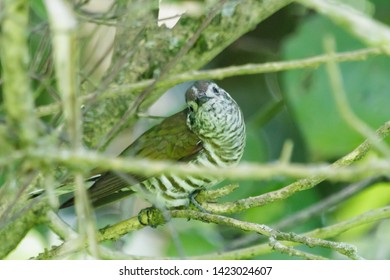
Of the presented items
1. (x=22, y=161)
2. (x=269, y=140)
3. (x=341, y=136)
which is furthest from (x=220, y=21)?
(x=22, y=161)

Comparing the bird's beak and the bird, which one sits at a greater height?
the bird's beak

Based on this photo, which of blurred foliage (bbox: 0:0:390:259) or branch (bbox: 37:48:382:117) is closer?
branch (bbox: 37:48:382:117)

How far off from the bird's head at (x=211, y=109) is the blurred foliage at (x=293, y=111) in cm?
19

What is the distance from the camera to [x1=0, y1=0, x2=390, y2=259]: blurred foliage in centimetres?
314

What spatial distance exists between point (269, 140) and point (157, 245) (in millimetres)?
884

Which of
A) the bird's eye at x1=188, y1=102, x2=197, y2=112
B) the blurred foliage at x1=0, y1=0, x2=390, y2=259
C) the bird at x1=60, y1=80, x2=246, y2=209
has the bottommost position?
the bird at x1=60, y1=80, x2=246, y2=209

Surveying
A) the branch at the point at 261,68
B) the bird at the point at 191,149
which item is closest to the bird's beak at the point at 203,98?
the bird at the point at 191,149

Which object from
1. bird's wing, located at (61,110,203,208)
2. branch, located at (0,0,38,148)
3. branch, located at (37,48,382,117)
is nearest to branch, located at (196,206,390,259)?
bird's wing, located at (61,110,203,208)

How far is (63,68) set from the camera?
1.10 metres

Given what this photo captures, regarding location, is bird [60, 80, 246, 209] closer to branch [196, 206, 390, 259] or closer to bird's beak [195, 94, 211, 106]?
bird's beak [195, 94, 211, 106]

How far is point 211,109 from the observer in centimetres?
266

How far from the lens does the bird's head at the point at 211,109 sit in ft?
8.65

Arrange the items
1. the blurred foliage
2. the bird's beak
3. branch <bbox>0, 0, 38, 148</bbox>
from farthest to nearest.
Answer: the blurred foliage → the bird's beak → branch <bbox>0, 0, 38, 148</bbox>

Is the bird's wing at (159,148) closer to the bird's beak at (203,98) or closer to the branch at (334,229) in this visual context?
the bird's beak at (203,98)
